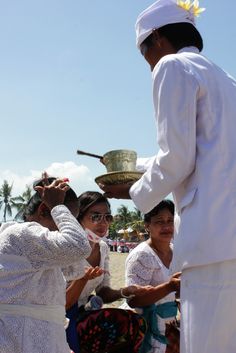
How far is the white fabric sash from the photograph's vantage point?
9.43 feet

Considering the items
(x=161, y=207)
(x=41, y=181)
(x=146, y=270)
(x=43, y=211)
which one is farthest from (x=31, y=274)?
(x=161, y=207)

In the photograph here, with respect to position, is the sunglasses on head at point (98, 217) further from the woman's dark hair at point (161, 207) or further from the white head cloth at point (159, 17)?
the white head cloth at point (159, 17)

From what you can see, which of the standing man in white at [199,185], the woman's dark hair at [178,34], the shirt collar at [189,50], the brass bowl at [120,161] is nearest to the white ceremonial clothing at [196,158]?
the standing man in white at [199,185]

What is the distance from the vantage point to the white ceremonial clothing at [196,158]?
2443mm

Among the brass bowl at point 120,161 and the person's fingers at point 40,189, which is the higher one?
the brass bowl at point 120,161

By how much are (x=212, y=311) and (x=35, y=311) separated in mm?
1054

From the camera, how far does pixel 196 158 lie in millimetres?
2572

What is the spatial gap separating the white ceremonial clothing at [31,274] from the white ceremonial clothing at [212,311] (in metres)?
0.71

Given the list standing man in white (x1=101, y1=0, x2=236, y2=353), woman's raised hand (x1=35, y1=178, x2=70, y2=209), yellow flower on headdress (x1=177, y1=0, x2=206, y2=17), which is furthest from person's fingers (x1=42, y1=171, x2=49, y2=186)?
→ yellow flower on headdress (x1=177, y1=0, x2=206, y2=17)

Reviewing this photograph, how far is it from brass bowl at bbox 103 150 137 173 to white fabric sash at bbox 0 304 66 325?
1.15 meters

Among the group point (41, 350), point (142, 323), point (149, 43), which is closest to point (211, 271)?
point (41, 350)

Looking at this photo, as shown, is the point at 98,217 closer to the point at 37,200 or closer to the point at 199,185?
the point at 37,200

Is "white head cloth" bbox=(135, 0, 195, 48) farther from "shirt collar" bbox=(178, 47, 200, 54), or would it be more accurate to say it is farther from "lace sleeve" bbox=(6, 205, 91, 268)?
"lace sleeve" bbox=(6, 205, 91, 268)

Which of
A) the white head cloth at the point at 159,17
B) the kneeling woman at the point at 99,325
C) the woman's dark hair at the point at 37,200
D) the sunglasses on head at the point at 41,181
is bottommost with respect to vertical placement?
the kneeling woman at the point at 99,325
